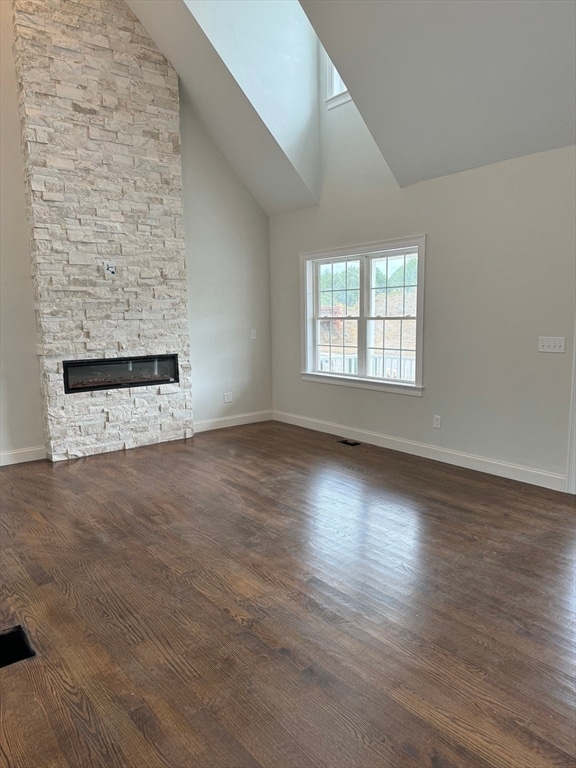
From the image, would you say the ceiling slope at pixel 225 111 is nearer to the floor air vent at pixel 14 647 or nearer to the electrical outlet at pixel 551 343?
the electrical outlet at pixel 551 343

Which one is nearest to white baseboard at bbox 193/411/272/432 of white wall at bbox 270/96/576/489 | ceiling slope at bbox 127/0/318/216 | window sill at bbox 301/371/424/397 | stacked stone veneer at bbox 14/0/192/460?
stacked stone veneer at bbox 14/0/192/460

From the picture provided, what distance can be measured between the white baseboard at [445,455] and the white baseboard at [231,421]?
49 cm

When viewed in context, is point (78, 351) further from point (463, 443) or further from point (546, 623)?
point (546, 623)

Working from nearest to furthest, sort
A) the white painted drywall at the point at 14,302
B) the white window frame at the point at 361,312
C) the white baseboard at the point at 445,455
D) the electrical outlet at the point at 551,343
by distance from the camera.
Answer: the electrical outlet at the point at 551,343 < the white baseboard at the point at 445,455 < the white painted drywall at the point at 14,302 < the white window frame at the point at 361,312

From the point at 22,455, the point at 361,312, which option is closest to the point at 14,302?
the point at 22,455

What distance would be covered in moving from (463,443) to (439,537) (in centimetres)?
155

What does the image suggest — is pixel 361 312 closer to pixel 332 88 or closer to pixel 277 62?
pixel 332 88

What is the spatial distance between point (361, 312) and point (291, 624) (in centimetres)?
363

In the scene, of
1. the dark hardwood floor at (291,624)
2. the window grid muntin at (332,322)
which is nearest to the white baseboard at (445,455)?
the dark hardwood floor at (291,624)

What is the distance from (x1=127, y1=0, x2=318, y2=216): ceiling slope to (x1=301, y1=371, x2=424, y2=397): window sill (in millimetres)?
1949

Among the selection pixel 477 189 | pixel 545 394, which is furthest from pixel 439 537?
pixel 477 189

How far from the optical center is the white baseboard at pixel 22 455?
4.81 meters

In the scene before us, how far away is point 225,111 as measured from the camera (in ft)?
17.3

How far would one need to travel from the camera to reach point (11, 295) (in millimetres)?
4707
